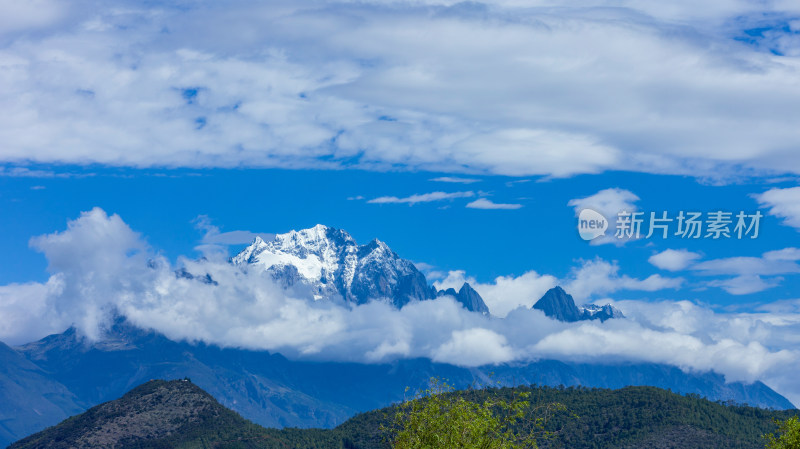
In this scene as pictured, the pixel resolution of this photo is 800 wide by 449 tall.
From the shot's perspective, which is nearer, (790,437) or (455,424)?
(455,424)

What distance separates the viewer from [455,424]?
6756 cm

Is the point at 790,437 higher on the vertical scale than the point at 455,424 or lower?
lower

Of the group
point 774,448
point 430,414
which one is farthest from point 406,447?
point 774,448

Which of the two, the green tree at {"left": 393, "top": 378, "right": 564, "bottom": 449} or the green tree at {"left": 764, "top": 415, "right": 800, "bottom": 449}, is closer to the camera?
the green tree at {"left": 393, "top": 378, "right": 564, "bottom": 449}

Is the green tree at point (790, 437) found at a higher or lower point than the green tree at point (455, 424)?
lower

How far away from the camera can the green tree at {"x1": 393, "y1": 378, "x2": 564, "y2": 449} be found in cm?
6725

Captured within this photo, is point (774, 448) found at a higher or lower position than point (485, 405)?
lower

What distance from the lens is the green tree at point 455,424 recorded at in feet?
221

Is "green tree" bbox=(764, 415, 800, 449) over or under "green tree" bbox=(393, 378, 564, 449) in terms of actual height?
under

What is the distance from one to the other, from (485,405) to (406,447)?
745cm

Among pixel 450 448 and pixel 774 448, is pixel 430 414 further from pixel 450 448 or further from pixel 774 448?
pixel 774 448

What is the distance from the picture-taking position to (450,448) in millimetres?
66812

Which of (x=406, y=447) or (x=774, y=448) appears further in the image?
(x=774, y=448)

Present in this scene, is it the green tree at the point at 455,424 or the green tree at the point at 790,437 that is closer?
the green tree at the point at 455,424
